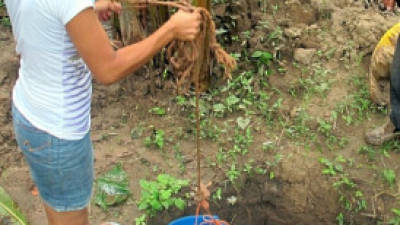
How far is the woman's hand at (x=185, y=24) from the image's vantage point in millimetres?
1636

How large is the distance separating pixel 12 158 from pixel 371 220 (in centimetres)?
205

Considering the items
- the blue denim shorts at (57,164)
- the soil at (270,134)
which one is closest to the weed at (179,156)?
the soil at (270,134)

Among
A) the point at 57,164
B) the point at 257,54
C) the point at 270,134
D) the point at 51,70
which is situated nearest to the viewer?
the point at 51,70

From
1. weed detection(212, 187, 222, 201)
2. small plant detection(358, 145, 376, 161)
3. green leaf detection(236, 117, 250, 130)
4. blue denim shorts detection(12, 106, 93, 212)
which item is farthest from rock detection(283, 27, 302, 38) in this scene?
blue denim shorts detection(12, 106, 93, 212)

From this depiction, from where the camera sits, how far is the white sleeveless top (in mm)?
1494

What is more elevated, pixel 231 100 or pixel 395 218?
pixel 231 100

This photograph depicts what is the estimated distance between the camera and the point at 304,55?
3.52m

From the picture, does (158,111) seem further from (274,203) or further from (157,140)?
(274,203)

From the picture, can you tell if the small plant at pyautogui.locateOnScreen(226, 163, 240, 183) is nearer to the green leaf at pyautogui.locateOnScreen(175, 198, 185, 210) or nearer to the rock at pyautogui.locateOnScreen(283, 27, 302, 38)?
the green leaf at pyautogui.locateOnScreen(175, 198, 185, 210)

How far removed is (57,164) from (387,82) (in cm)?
218

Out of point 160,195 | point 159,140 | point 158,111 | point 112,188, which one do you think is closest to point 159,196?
point 160,195

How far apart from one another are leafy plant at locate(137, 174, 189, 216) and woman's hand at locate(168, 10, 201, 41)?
4.15 ft

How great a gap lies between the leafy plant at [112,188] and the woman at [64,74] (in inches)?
28.1

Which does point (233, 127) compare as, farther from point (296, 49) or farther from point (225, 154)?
point (296, 49)
